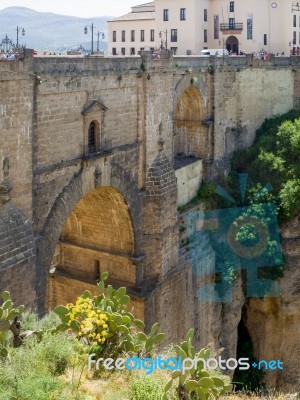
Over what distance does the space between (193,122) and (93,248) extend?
8.49m

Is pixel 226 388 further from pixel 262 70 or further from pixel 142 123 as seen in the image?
pixel 262 70

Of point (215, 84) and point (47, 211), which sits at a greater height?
point (215, 84)

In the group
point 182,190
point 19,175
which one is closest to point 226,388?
point 19,175

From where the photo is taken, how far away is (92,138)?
20047 mm

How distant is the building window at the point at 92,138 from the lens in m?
19.8

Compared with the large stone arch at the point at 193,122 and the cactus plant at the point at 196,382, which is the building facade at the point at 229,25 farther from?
the cactus plant at the point at 196,382

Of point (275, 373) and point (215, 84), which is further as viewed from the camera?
point (275, 373)

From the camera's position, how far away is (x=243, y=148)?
107 feet

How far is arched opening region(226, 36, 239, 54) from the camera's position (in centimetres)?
4875

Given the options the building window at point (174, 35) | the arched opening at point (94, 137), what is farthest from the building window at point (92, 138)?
the building window at point (174, 35)

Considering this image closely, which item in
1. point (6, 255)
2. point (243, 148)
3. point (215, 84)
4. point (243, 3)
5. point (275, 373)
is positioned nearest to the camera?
point (6, 255)

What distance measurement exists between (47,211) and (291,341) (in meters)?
17.0

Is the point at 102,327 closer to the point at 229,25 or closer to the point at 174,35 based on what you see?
the point at 174,35

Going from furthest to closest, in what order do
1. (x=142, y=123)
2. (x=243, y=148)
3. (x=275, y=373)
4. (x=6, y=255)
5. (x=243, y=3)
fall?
1. (x=243, y=3)
2. (x=243, y=148)
3. (x=275, y=373)
4. (x=142, y=123)
5. (x=6, y=255)
